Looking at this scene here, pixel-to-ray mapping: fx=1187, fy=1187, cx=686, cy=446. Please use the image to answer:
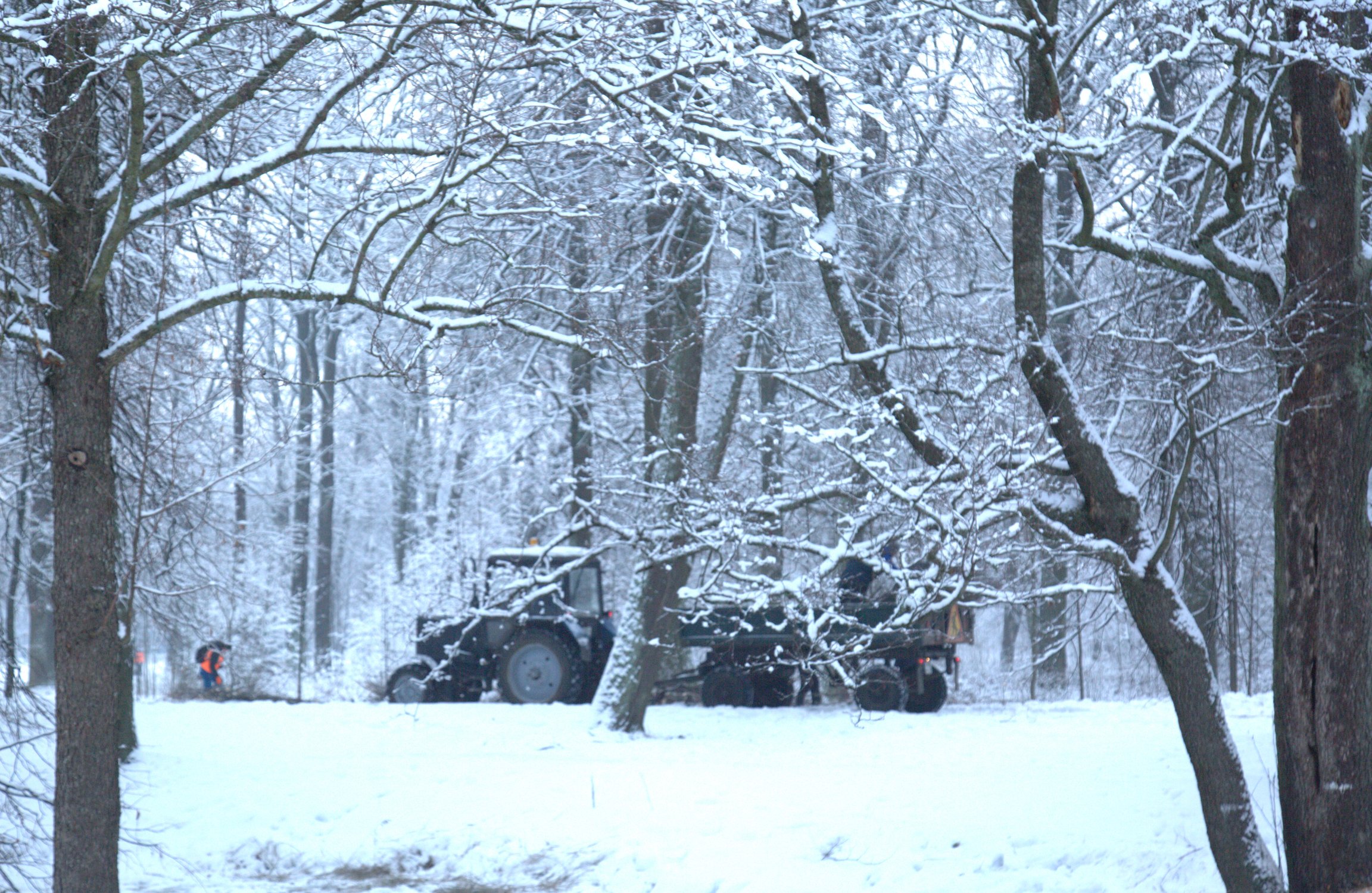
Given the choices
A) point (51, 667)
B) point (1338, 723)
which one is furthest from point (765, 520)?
point (51, 667)

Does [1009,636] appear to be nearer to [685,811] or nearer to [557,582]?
[557,582]

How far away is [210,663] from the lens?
1898 centimetres

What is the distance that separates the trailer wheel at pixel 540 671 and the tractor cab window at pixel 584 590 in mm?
651

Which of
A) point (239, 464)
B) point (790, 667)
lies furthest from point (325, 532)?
point (239, 464)

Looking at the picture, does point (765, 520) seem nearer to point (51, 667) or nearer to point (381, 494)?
point (51, 667)

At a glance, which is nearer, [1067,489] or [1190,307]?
[1067,489]

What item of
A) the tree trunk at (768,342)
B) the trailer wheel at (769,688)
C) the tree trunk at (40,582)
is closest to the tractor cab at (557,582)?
the tree trunk at (768,342)

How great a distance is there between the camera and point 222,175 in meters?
5.07

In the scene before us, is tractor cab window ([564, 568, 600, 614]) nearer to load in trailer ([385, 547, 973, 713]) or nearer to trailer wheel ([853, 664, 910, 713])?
load in trailer ([385, 547, 973, 713])

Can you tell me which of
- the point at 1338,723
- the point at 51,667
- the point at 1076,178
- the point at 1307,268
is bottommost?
the point at 51,667

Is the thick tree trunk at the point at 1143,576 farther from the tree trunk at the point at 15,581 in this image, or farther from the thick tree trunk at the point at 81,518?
the tree trunk at the point at 15,581

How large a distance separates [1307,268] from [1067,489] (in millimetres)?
1626

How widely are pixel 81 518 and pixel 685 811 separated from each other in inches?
182

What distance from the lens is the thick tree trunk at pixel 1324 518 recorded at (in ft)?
17.5
